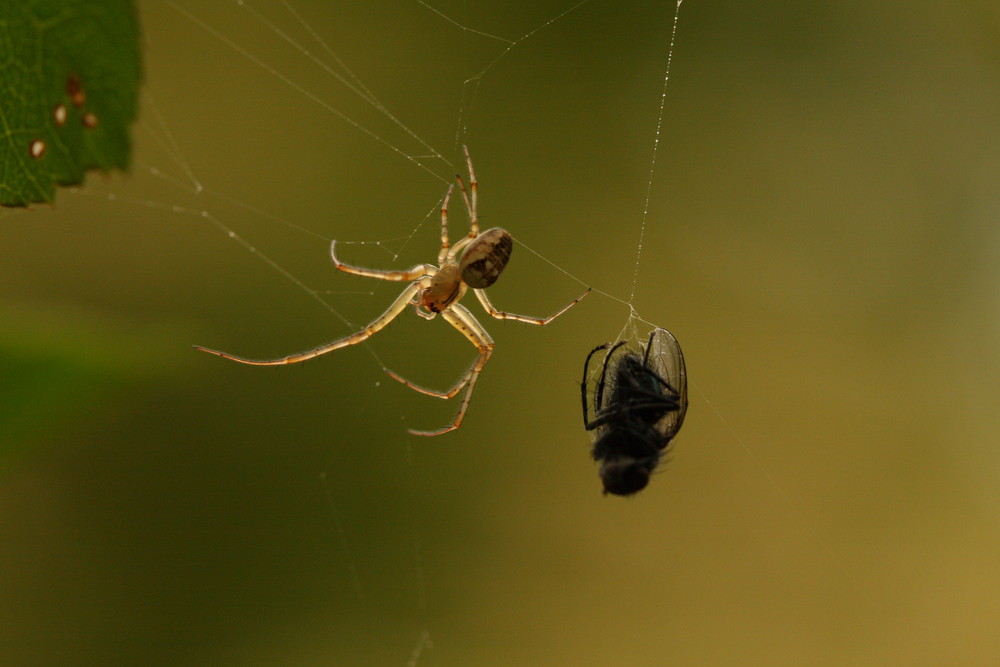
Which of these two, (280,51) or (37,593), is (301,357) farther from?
(37,593)

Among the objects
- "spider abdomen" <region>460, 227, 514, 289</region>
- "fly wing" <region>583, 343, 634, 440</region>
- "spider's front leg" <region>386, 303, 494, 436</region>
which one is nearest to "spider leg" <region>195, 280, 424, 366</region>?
"spider's front leg" <region>386, 303, 494, 436</region>

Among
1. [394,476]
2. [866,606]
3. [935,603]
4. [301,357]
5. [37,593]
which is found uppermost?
[935,603]

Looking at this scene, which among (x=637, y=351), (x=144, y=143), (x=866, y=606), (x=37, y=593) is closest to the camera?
(x=637, y=351)

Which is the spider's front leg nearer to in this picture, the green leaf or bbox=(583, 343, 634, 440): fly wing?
bbox=(583, 343, 634, 440): fly wing

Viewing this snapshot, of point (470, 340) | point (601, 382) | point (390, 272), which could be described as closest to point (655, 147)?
point (470, 340)

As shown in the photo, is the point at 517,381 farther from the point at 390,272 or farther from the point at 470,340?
the point at 390,272

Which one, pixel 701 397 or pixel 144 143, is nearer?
pixel 144 143

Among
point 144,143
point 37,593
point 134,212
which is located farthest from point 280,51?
point 37,593

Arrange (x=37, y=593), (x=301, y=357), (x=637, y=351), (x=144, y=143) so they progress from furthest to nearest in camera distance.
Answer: (x=37, y=593)
(x=144, y=143)
(x=301, y=357)
(x=637, y=351)
